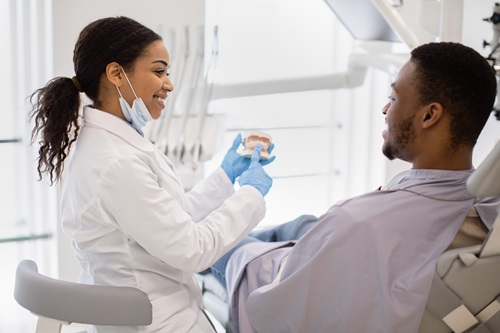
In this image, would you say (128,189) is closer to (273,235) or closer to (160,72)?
(160,72)

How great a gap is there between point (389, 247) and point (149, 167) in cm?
59

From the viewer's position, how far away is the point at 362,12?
2938 mm

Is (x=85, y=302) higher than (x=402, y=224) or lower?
lower

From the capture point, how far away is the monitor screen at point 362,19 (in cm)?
290

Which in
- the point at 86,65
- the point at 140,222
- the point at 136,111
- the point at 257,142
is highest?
→ the point at 86,65

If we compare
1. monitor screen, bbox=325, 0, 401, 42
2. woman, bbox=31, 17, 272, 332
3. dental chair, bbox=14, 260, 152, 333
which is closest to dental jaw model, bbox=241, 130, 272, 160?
woman, bbox=31, 17, 272, 332

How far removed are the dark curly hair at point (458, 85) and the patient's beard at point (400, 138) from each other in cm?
7

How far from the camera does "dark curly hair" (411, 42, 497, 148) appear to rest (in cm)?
150

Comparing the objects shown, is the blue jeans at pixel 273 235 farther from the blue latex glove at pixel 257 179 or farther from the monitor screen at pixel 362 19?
the monitor screen at pixel 362 19

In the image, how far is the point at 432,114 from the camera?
4.99ft

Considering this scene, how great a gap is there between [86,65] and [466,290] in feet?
3.31

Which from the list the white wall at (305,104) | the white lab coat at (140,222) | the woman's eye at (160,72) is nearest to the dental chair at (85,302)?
the white lab coat at (140,222)

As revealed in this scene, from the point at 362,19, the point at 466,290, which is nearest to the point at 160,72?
the point at 466,290

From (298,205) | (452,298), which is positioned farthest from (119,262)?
(298,205)
